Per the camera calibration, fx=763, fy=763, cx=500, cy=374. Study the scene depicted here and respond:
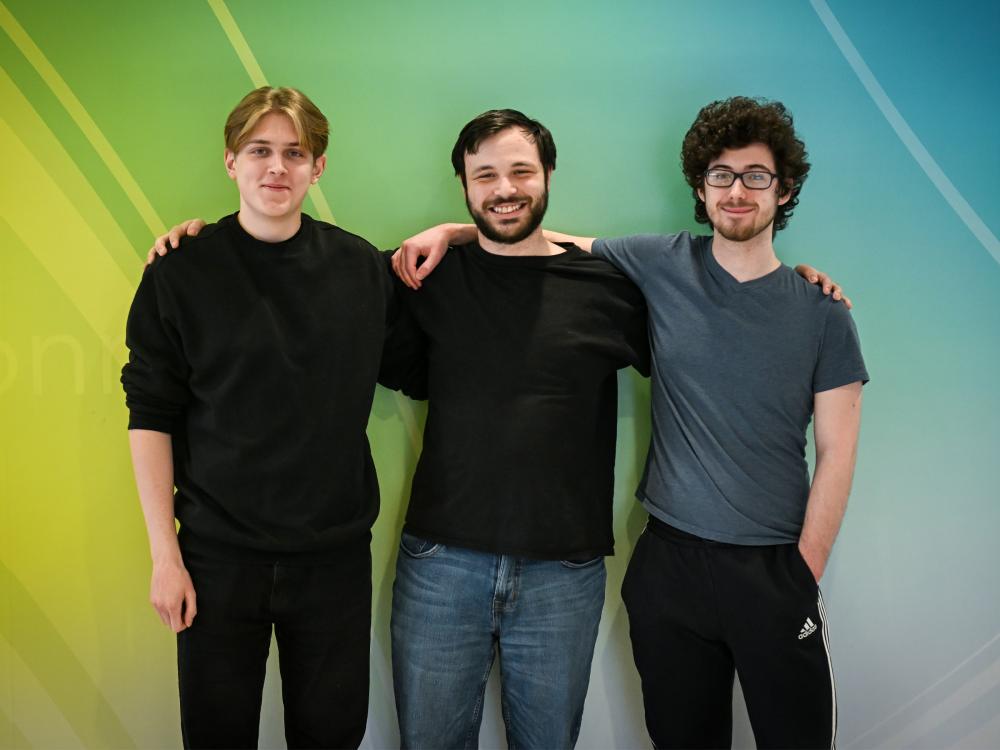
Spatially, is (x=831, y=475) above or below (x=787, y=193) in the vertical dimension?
below

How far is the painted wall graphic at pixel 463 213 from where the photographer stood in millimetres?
2148

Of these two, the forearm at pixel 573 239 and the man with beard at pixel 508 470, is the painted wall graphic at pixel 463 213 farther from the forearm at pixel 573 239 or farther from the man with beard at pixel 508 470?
the man with beard at pixel 508 470

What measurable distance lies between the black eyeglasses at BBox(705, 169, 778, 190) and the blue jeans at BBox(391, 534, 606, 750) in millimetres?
1031

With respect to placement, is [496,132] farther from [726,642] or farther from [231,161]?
[726,642]

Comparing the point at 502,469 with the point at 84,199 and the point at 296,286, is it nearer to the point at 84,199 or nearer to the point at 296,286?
the point at 296,286

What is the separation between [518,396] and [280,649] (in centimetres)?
86

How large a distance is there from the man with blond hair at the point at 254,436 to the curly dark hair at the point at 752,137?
0.95 m

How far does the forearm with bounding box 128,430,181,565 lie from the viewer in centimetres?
177

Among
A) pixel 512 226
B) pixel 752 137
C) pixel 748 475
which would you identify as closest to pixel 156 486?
pixel 512 226

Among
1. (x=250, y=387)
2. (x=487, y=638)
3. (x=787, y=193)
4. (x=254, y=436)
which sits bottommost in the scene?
(x=487, y=638)

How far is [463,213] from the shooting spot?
2246mm

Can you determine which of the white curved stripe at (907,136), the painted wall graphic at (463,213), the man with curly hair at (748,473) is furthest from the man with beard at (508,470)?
the white curved stripe at (907,136)

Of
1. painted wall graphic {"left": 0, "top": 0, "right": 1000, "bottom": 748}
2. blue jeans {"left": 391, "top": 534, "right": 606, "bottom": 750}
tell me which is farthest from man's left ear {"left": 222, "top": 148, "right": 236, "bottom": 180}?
blue jeans {"left": 391, "top": 534, "right": 606, "bottom": 750}

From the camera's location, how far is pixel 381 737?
2.30 metres
